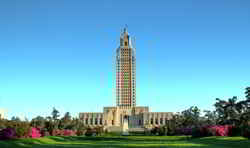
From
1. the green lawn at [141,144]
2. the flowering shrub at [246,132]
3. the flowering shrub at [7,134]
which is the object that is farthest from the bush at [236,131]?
the flowering shrub at [7,134]

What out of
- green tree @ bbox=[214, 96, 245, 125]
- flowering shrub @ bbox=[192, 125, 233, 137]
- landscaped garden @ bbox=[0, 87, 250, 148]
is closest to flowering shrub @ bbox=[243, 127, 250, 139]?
landscaped garden @ bbox=[0, 87, 250, 148]

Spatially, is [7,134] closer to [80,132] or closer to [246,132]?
[246,132]

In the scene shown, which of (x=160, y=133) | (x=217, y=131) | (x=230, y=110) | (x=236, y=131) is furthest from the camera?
(x=160, y=133)

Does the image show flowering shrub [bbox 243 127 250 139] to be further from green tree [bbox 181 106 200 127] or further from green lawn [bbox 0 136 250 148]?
green tree [bbox 181 106 200 127]

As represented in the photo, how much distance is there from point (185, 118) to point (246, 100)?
41.9 metres

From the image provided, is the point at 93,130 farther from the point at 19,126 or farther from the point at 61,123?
the point at 19,126

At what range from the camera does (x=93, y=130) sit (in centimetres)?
9812

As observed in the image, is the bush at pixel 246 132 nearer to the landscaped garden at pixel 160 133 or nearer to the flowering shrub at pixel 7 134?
the landscaped garden at pixel 160 133

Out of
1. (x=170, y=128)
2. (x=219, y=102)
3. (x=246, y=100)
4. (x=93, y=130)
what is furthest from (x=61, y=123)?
(x=246, y=100)

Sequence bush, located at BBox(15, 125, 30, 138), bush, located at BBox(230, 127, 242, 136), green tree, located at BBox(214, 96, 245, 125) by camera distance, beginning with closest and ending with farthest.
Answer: bush, located at BBox(15, 125, 30, 138) < bush, located at BBox(230, 127, 242, 136) < green tree, located at BBox(214, 96, 245, 125)

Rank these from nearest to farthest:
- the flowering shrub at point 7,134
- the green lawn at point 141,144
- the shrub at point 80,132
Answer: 1. the green lawn at point 141,144
2. the flowering shrub at point 7,134
3. the shrub at point 80,132

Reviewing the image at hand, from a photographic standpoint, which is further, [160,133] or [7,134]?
[160,133]

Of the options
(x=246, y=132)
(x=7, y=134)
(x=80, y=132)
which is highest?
(x=246, y=132)

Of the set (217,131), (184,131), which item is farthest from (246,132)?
(184,131)
